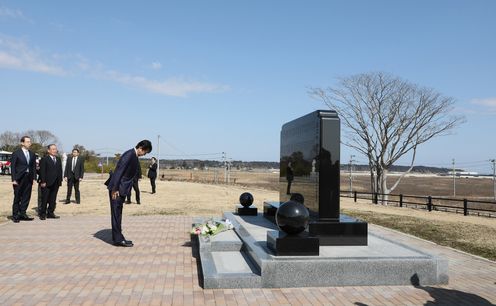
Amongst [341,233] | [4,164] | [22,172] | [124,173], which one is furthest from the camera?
[4,164]

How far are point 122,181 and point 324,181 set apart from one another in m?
3.52

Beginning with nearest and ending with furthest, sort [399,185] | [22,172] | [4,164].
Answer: [22,172], [4,164], [399,185]

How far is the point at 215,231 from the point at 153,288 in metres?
2.68

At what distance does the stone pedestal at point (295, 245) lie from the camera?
577 centimetres

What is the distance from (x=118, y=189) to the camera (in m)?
7.66

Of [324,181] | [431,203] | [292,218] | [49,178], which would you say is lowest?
[431,203]

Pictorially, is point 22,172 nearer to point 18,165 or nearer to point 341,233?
point 18,165

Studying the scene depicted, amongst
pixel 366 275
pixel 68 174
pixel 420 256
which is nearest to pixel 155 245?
pixel 366 275

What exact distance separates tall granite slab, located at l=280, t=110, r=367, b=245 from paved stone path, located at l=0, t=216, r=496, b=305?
1.43m

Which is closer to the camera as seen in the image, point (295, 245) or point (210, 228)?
point (295, 245)

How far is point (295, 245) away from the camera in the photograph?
19.1 feet

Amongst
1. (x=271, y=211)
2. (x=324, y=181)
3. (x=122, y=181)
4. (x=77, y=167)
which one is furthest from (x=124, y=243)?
(x=77, y=167)

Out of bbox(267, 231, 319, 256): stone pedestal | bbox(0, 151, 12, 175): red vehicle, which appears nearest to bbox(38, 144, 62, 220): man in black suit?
bbox(267, 231, 319, 256): stone pedestal

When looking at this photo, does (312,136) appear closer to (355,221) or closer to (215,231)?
(355,221)
